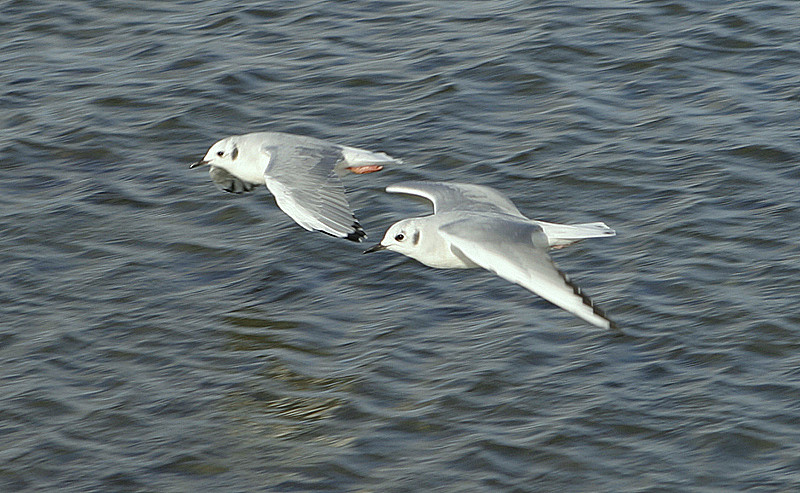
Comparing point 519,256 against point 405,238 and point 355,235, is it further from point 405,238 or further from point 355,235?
point 355,235

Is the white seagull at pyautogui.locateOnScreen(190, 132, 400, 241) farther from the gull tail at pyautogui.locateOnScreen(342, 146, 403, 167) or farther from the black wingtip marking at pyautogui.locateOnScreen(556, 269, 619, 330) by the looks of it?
the black wingtip marking at pyautogui.locateOnScreen(556, 269, 619, 330)

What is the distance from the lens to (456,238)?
257 inches

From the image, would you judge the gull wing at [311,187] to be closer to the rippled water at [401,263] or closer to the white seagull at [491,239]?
the white seagull at [491,239]

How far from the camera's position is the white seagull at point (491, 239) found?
18.9 ft

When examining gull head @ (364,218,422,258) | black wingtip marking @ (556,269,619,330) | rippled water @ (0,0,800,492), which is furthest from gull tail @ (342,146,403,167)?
black wingtip marking @ (556,269,619,330)

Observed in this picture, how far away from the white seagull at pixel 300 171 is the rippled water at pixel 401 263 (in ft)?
1.87

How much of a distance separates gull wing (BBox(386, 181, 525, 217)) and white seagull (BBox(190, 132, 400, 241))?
389 millimetres

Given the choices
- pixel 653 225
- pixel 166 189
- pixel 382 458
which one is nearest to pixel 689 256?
pixel 653 225

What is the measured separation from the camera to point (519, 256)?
616 centimetres

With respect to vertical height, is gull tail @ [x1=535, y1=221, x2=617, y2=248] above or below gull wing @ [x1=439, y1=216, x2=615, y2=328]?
below

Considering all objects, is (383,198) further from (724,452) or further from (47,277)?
(724,452)

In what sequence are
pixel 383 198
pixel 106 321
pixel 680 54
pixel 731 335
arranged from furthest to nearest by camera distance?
pixel 680 54
pixel 383 198
pixel 106 321
pixel 731 335

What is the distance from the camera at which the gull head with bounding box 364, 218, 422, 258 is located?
7.17 metres

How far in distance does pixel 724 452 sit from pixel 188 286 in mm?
3734
